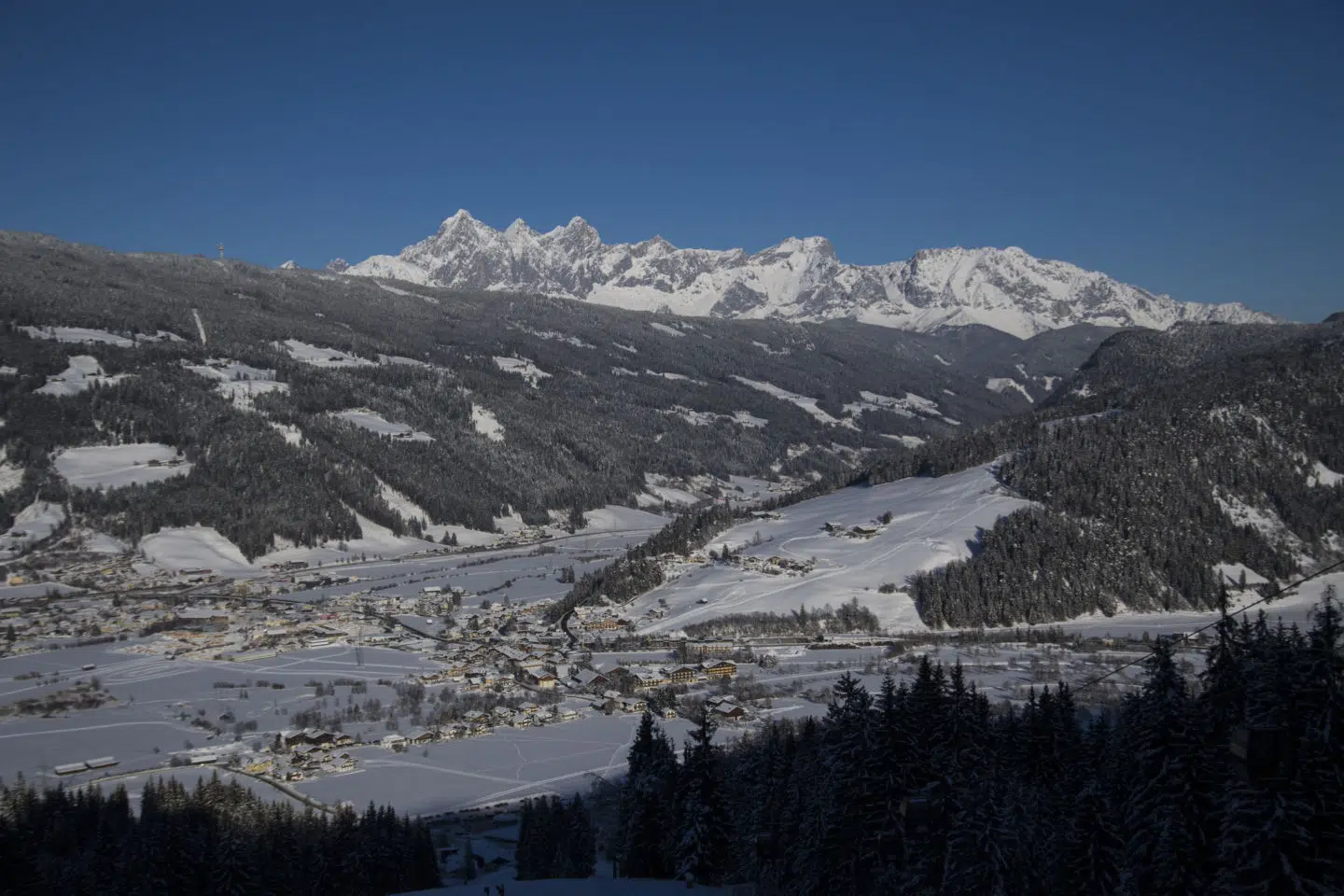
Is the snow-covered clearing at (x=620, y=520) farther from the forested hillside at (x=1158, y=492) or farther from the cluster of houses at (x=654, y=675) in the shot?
the cluster of houses at (x=654, y=675)

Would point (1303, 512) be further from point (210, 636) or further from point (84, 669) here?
point (84, 669)

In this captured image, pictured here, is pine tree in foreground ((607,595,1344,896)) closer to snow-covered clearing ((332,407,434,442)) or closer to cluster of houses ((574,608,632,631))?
cluster of houses ((574,608,632,631))

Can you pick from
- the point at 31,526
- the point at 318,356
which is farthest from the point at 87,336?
the point at 31,526

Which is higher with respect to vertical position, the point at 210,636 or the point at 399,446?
the point at 399,446

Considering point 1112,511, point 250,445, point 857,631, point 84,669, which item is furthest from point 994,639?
point 250,445

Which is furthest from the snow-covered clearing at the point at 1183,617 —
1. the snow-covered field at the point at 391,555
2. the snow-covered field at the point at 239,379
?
the snow-covered field at the point at 239,379
